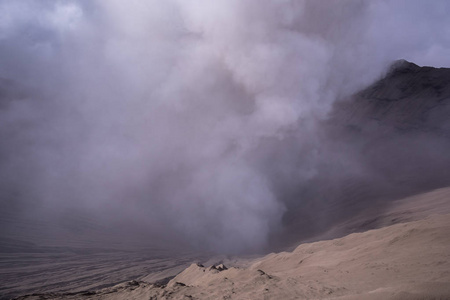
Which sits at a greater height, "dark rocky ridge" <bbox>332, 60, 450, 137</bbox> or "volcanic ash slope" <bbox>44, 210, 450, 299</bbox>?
"dark rocky ridge" <bbox>332, 60, 450, 137</bbox>

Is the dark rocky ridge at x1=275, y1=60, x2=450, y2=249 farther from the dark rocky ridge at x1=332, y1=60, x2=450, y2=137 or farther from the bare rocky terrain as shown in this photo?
the bare rocky terrain

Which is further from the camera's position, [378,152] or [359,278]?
[378,152]

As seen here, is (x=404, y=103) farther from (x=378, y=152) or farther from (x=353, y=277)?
(x=353, y=277)

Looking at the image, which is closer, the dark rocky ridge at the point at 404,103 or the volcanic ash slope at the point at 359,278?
the volcanic ash slope at the point at 359,278

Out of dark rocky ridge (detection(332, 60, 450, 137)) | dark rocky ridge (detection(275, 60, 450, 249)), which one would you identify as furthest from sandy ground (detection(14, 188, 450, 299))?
dark rocky ridge (detection(332, 60, 450, 137))

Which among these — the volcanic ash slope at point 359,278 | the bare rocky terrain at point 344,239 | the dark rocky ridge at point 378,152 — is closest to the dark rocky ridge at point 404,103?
the dark rocky ridge at point 378,152

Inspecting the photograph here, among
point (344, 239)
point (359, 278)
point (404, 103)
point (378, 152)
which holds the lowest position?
point (359, 278)

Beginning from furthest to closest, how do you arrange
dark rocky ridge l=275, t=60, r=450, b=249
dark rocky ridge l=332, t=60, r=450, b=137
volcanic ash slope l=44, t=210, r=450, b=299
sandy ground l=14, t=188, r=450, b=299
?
dark rocky ridge l=332, t=60, r=450, b=137
dark rocky ridge l=275, t=60, r=450, b=249
sandy ground l=14, t=188, r=450, b=299
volcanic ash slope l=44, t=210, r=450, b=299

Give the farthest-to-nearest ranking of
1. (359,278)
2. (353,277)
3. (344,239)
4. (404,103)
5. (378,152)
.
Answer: (404,103) → (378,152) → (344,239) → (353,277) → (359,278)

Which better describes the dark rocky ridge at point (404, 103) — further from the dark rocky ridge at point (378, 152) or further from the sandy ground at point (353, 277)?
the sandy ground at point (353, 277)

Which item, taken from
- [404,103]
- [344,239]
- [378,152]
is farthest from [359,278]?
[404,103]

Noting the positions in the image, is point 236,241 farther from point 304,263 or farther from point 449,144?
point 449,144

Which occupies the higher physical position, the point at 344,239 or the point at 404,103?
the point at 404,103

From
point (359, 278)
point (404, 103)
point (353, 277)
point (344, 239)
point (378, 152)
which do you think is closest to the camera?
point (359, 278)
